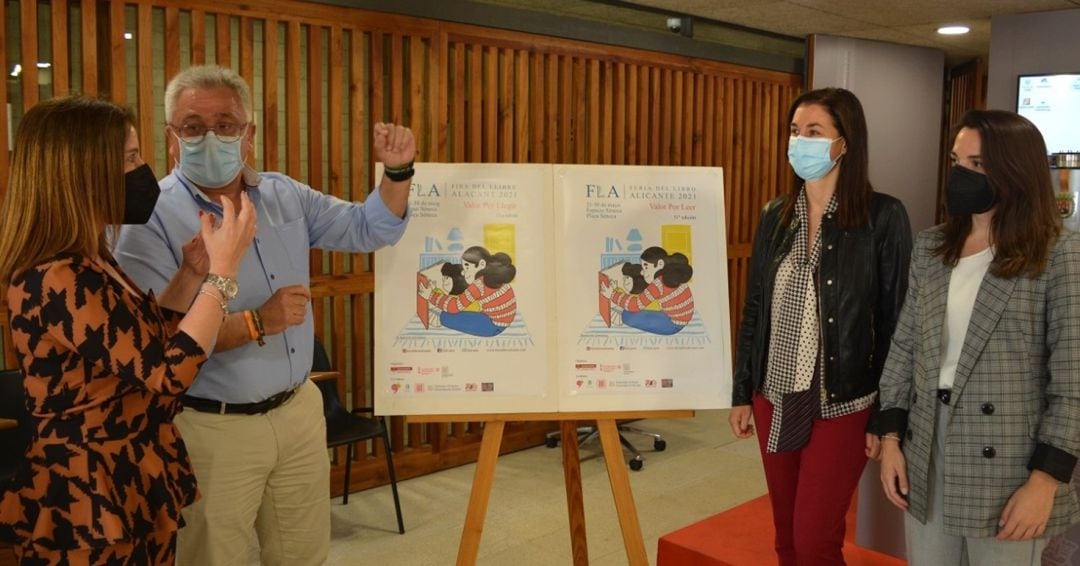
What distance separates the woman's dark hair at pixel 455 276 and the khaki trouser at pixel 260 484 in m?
0.57

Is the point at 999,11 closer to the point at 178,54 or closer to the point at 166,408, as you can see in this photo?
the point at 178,54

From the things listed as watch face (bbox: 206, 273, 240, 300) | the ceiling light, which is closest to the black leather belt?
watch face (bbox: 206, 273, 240, 300)

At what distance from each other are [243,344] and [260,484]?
1.22ft

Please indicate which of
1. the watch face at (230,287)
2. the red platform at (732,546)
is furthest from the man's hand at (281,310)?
the red platform at (732,546)

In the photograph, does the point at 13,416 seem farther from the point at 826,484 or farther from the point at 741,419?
the point at 826,484

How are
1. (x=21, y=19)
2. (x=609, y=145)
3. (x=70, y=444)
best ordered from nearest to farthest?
(x=70, y=444)
(x=21, y=19)
(x=609, y=145)

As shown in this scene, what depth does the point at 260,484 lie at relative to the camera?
2.41 m

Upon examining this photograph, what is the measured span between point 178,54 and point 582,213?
225 centimetres

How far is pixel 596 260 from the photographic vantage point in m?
3.03

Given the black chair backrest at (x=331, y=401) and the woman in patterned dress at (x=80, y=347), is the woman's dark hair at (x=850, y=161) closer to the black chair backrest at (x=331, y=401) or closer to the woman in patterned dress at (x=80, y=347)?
the woman in patterned dress at (x=80, y=347)

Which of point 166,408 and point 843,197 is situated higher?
point 843,197

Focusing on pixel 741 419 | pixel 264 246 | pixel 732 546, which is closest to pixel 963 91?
pixel 732 546

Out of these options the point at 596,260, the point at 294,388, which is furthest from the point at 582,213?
the point at 294,388

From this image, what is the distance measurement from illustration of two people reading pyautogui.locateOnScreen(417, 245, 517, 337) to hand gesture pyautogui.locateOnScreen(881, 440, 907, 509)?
119 centimetres
